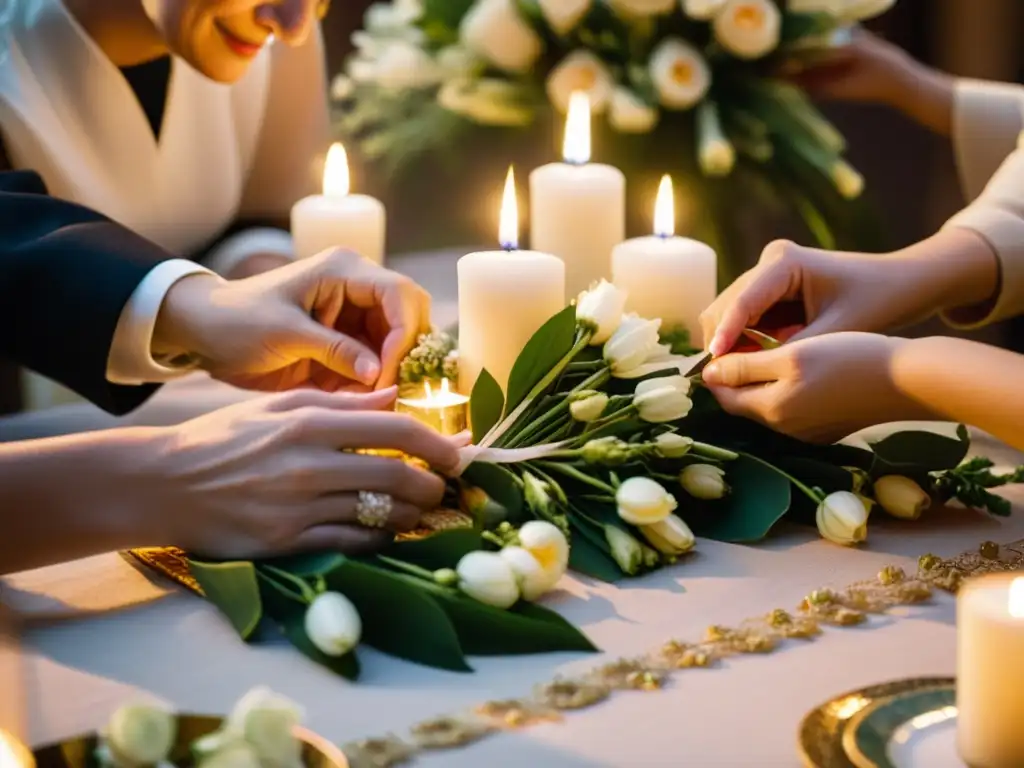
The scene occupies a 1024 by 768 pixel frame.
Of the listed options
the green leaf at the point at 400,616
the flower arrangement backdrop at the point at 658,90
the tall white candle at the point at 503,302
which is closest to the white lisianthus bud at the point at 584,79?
the flower arrangement backdrop at the point at 658,90

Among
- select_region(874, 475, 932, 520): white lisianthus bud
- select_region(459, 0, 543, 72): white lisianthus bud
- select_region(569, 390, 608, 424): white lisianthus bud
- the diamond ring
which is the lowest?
select_region(874, 475, 932, 520): white lisianthus bud

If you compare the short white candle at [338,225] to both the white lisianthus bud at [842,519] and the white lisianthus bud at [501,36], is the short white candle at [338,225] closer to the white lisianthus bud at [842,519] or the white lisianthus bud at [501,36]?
the white lisianthus bud at [501,36]

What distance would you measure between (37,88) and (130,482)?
32.3 inches

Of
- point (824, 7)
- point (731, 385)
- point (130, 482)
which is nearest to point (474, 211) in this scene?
point (824, 7)

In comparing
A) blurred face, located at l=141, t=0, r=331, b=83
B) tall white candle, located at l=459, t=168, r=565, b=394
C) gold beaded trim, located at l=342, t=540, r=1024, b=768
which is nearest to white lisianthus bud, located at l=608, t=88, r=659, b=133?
blurred face, located at l=141, t=0, r=331, b=83

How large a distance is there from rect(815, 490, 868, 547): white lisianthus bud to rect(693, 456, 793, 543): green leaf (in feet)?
0.09

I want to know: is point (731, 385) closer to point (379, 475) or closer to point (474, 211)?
point (379, 475)

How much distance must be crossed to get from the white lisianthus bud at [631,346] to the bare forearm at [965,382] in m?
0.17

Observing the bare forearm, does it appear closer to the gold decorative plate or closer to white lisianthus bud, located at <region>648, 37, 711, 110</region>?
the gold decorative plate

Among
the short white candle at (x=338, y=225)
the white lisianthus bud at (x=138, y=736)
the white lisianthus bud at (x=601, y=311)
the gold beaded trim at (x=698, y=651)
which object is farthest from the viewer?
the short white candle at (x=338, y=225)

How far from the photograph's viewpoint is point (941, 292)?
1.17 metres

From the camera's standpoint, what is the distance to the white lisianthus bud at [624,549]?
85 centimetres

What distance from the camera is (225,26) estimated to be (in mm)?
1372

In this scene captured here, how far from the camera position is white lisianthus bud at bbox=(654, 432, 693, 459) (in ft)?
2.92
